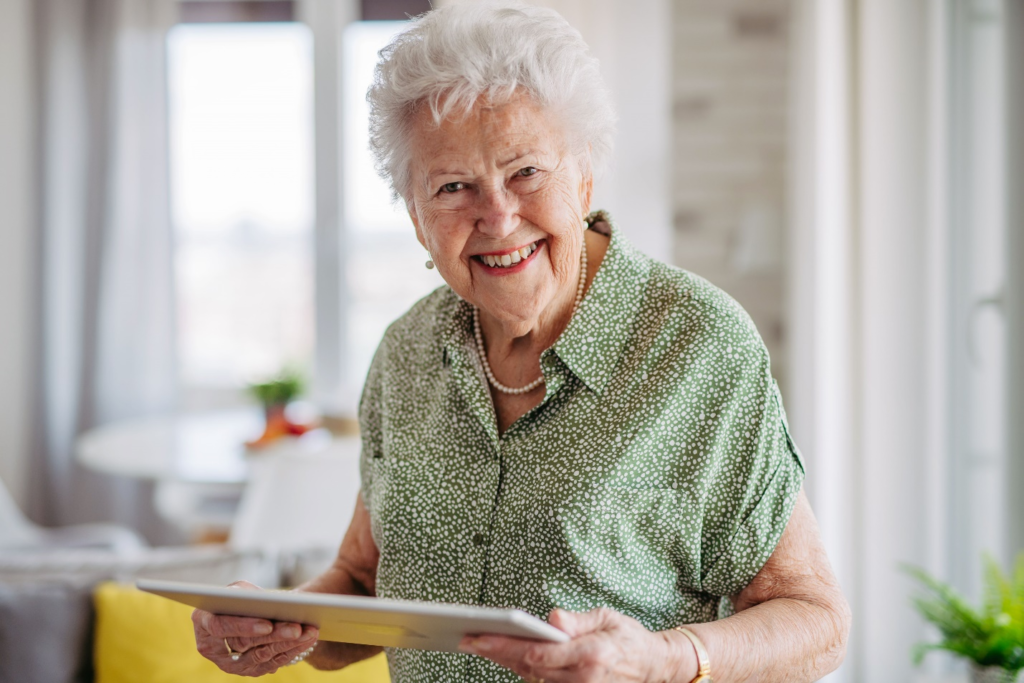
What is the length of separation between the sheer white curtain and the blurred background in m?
0.01

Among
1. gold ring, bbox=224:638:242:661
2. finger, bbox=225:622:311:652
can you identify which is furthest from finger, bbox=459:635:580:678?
gold ring, bbox=224:638:242:661

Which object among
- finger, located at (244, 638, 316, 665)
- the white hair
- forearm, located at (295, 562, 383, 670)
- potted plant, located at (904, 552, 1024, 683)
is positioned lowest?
potted plant, located at (904, 552, 1024, 683)

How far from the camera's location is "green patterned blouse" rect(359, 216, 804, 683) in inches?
36.9

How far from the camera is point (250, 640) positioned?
0.95m

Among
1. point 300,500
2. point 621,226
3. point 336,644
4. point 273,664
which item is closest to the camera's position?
point 273,664

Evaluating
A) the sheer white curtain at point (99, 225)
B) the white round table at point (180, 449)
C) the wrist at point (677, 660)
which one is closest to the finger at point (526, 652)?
the wrist at point (677, 660)

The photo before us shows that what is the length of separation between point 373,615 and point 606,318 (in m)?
0.42

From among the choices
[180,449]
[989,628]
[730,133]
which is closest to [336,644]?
[989,628]

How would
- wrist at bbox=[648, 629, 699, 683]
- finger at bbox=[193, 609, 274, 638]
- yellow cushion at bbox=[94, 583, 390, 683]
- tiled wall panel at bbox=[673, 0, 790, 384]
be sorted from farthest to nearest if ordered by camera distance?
tiled wall panel at bbox=[673, 0, 790, 384] → yellow cushion at bbox=[94, 583, 390, 683] → finger at bbox=[193, 609, 274, 638] → wrist at bbox=[648, 629, 699, 683]

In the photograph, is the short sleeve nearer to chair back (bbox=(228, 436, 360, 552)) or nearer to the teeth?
the teeth

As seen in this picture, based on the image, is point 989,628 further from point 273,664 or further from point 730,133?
point 730,133

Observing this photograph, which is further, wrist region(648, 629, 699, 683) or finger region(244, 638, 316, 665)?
finger region(244, 638, 316, 665)

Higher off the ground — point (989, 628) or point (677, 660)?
point (677, 660)

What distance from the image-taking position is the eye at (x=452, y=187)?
976 mm
